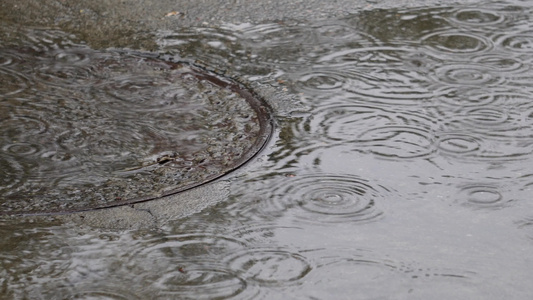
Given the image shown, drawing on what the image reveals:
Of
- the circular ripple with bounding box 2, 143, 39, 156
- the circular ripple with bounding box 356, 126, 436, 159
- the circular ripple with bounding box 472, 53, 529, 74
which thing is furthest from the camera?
the circular ripple with bounding box 472, 53, 529, 74

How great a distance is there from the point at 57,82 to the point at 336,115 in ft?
5.50

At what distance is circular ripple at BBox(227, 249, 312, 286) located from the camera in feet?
10.1

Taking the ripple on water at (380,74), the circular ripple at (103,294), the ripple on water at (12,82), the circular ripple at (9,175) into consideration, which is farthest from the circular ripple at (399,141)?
the ripple on water at (12,82)

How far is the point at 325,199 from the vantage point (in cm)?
362

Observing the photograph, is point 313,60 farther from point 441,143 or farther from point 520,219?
point 520,219

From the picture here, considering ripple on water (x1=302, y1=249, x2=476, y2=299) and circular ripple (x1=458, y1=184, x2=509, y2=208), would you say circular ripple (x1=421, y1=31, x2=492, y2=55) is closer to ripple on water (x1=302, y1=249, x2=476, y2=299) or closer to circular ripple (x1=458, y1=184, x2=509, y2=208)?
circular ripple (x1=458, y1=184, x2=509, y2=208)

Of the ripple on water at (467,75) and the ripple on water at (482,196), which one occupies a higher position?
the ripple on water at (467,75)

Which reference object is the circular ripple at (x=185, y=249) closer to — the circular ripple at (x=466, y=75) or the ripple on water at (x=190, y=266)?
the ripple on water at (x=190, y=266)

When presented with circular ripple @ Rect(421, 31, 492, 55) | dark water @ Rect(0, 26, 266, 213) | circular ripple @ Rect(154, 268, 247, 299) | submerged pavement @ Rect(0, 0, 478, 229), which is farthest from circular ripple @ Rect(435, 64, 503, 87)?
circular ripple @ Rect(154, 268, 247, 299)

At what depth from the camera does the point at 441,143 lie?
4.10 meters

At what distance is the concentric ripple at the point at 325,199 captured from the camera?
3.50m

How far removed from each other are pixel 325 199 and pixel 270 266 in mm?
593

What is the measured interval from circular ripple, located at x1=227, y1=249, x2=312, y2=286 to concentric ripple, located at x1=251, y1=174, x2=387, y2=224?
0.98ft

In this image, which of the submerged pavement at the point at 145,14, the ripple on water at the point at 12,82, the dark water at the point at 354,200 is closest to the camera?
the dark water at the point at 354,200
